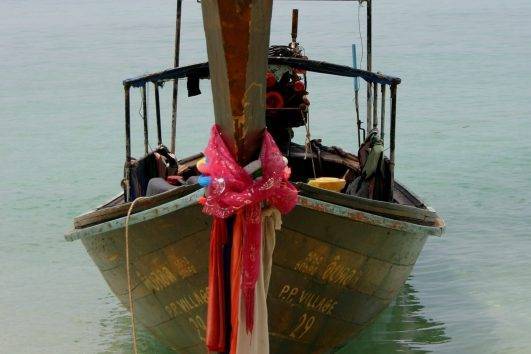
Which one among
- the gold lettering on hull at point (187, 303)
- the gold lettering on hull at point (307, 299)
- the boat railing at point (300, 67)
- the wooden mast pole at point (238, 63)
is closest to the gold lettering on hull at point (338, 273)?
the gold lettering on hull at point (307, 299)

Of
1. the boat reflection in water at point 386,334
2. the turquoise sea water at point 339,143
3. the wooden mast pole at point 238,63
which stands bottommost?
the boat reflection in water at point 386,334

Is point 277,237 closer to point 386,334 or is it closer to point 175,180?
→ point 175,180

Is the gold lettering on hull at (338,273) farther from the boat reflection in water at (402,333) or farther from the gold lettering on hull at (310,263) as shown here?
the boat reflection in water at (402,333)

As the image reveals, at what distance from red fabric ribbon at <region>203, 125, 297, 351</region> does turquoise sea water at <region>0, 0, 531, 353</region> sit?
2.80m

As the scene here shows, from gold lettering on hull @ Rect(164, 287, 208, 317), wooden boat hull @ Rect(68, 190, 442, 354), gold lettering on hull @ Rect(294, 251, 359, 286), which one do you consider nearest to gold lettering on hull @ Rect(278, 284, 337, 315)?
wooden boat hull @ Rect(68, 190, 442, 354)

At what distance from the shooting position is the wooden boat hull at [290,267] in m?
5.06

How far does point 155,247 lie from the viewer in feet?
17.2

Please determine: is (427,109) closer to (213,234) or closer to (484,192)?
(484,192)

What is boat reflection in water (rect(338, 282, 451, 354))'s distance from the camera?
7.20 meters

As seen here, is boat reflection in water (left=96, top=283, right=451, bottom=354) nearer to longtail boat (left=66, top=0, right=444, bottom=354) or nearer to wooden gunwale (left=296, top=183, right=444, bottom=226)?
longtail boat (left=66, top=0, right=444, bottom=354)

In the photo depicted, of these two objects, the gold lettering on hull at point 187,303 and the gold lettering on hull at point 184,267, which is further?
the gold lettering on hull at point 187,303

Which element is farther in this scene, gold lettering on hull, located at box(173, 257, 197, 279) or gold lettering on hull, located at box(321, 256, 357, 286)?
gold lettering on hull, located at box(321, 256, 357, 286)

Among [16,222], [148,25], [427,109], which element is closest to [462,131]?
[427,109]

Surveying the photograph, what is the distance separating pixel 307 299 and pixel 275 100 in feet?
8.35
